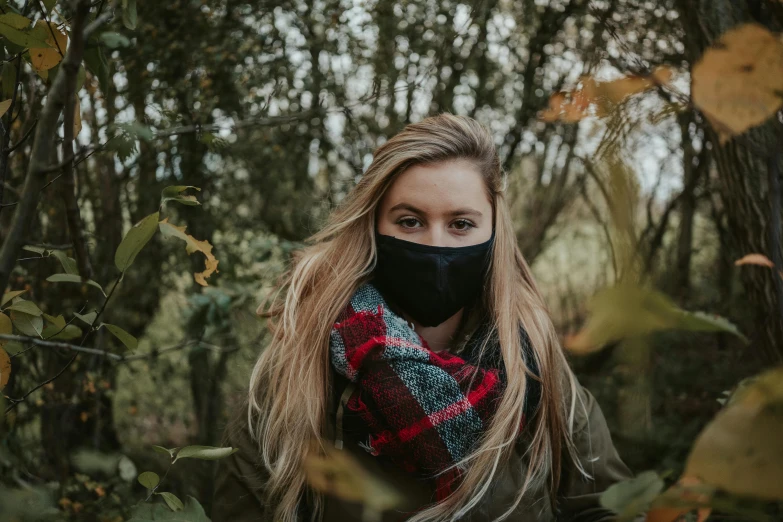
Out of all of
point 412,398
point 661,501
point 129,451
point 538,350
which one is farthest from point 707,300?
point 661,501

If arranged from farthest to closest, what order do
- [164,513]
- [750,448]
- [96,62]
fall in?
1. [96,62]
2. [164,513]
3. [750,448]

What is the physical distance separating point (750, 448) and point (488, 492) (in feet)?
4.25

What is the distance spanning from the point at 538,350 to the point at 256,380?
32.5 inches

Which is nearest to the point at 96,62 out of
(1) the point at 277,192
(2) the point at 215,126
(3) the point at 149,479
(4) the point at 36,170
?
(2) the point at 215,126

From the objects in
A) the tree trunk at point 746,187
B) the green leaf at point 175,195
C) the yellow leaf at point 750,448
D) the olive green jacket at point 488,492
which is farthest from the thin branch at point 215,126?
the tree trunk at point 746,187

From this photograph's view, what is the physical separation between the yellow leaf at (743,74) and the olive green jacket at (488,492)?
4.30ft

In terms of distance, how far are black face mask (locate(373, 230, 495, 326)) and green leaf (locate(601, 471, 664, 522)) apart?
1.22m

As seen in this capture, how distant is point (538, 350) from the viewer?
187 cm

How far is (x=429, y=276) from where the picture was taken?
1.87 metres

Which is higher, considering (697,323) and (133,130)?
(133,130)

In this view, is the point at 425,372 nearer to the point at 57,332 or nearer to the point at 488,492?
the point at 488,492

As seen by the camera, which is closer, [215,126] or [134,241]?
[134,241]

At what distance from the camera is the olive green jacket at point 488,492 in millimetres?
1726

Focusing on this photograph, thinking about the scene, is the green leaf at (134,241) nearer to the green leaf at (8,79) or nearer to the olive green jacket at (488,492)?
the green leaf at (8,79)
